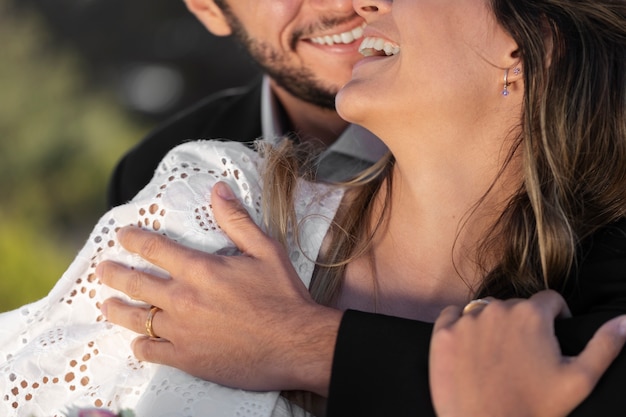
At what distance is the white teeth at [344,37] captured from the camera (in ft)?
9.91

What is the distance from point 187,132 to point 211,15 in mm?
453

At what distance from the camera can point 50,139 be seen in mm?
5496

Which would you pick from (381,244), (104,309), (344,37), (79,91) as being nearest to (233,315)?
(104,309)

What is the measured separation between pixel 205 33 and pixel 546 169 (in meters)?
4.01

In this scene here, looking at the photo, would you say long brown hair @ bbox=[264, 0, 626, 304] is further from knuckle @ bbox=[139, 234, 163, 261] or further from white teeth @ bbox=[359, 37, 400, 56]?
knuckle @ bbox=[139, 234, 163, 261]

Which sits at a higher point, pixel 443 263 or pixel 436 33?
pixel 436 33

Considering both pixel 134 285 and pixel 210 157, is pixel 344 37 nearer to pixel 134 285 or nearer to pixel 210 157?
pixel 210 157

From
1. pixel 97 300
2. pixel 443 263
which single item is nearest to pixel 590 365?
pixel 443 263

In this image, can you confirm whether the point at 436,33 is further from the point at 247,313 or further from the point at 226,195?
the point at 247,313

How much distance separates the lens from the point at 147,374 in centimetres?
206

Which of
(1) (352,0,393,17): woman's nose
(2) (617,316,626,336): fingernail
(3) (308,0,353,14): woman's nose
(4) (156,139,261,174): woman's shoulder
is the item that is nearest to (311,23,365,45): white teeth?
(3) (308,0,353,14): woman's nose

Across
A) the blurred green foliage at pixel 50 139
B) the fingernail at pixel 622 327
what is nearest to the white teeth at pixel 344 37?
the fingernail at pixel 622 327

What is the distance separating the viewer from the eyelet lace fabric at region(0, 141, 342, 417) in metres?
1.99

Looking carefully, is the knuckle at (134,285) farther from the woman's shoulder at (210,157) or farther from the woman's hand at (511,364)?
the woman's hand at (511,364)
